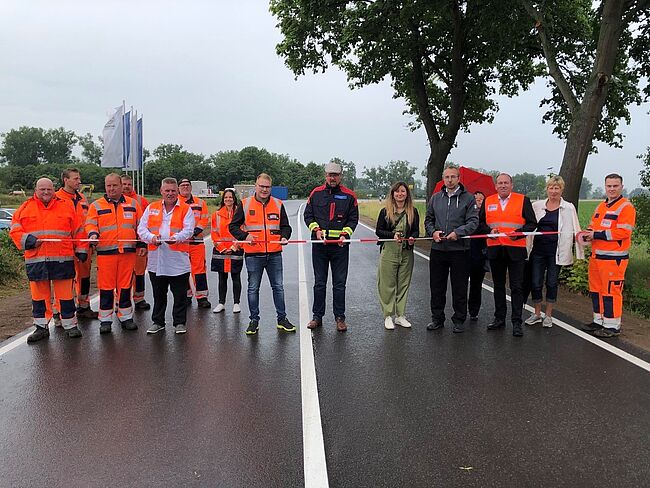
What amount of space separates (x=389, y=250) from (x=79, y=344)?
3961mm

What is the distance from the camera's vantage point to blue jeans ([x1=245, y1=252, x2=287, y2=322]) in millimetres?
6637

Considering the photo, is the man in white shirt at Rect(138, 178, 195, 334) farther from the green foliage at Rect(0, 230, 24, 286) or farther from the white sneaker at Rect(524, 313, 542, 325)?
the green foliage at Rect(0, 230, 24, 286)

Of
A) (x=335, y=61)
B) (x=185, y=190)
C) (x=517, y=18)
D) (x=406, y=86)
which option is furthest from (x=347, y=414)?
(x=406, y=86)

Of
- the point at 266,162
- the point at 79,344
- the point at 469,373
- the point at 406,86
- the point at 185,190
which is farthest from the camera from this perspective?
the point at 266,162

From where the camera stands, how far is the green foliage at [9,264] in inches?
393

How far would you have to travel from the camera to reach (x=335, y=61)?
63.8 ft

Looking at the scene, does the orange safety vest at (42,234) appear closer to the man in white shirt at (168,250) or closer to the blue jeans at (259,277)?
the man in white shirt at (168,250)

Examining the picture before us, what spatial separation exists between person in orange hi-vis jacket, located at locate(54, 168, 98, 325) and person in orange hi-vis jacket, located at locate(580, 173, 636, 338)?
6.44 m

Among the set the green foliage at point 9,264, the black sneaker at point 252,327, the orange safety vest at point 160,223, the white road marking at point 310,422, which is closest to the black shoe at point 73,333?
the orange safety vest at point 160,223

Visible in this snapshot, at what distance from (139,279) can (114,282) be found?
4.20ft

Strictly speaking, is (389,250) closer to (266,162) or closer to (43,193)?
(43,193)

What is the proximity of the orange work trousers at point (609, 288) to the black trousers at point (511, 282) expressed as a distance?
2.87ft

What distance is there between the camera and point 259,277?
6.71 metres

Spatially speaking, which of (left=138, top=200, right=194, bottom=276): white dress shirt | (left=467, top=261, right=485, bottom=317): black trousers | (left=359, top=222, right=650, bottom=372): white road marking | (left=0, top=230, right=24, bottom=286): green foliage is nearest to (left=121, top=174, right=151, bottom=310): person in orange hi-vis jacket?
(left=138, top=200, right=194, bottom=276): white dress shirt
